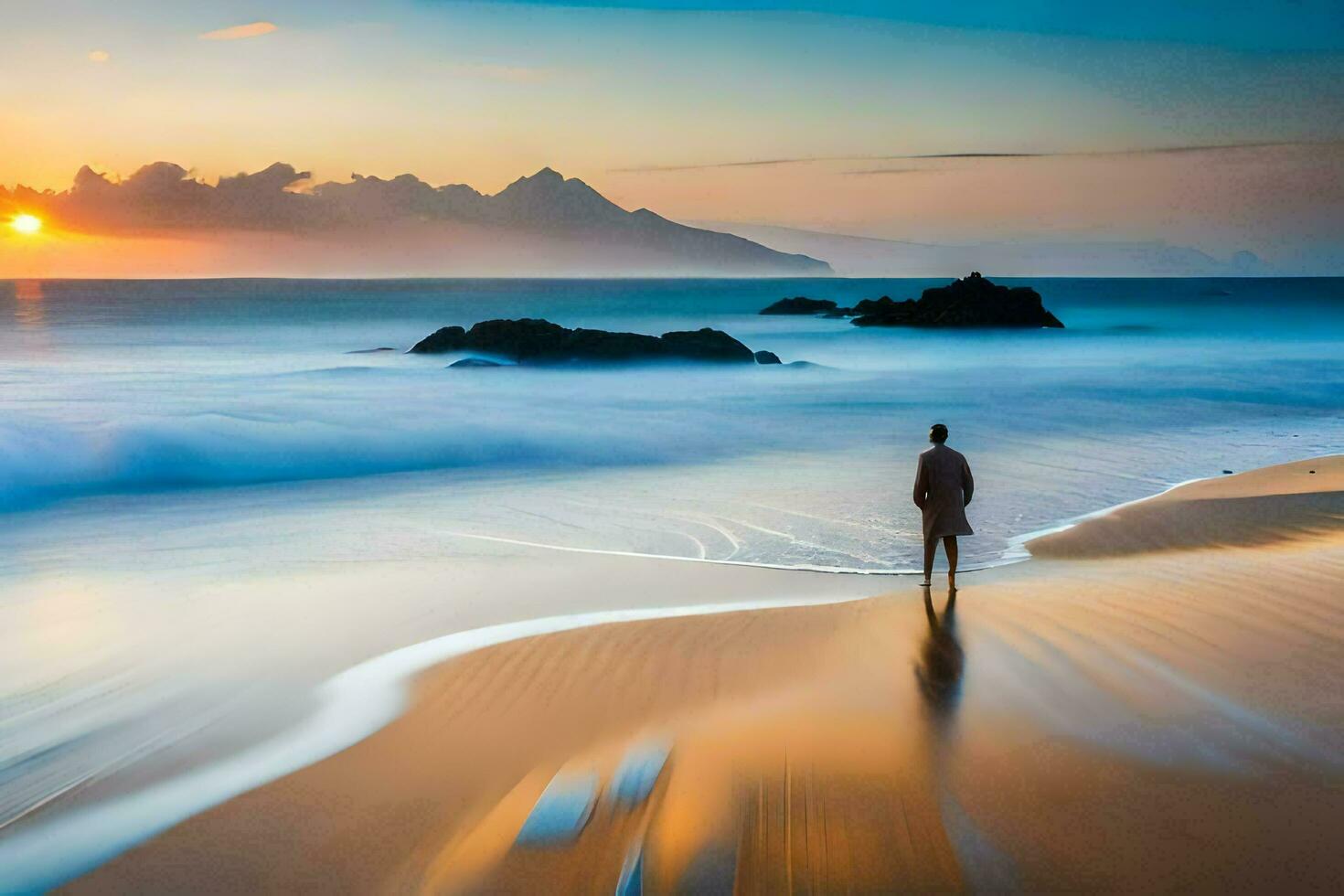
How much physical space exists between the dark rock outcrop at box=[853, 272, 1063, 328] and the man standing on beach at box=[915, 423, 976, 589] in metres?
49.7

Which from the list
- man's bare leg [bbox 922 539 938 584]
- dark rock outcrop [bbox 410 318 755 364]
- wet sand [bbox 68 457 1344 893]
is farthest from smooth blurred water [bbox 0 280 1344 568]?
wet sand [bbox 68 457 1344 893]

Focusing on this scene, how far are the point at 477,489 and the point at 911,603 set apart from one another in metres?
8.52

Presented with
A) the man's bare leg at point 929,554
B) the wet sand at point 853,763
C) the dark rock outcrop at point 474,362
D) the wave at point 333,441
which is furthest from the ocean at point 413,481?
the wet sand at point 853,763

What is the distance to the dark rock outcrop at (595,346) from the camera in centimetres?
3719

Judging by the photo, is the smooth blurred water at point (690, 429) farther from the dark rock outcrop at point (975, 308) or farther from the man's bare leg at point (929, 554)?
the dark rock outcrop at point (975, 308)

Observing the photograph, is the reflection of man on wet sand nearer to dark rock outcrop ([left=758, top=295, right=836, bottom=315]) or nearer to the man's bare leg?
the man's bare leg

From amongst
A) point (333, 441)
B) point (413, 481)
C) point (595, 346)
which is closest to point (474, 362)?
point (595, 346)

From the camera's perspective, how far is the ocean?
6.66 meters

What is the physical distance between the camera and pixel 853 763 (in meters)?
4.74

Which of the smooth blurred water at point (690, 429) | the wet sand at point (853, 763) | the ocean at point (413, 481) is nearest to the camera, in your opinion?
the wet sand at point (853, 763)

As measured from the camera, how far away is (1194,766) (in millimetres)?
4637

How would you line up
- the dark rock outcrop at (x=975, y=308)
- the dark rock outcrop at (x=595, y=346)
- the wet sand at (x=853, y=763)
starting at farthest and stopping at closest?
the dark rock outcrop at (x=975, y=308) < the dark rock outcrop at (x=595, y=346) < the wet sand at (x=853, y=763)

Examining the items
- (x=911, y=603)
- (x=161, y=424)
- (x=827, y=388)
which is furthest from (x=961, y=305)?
(x=911, y=603)

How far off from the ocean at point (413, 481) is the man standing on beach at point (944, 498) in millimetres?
804
